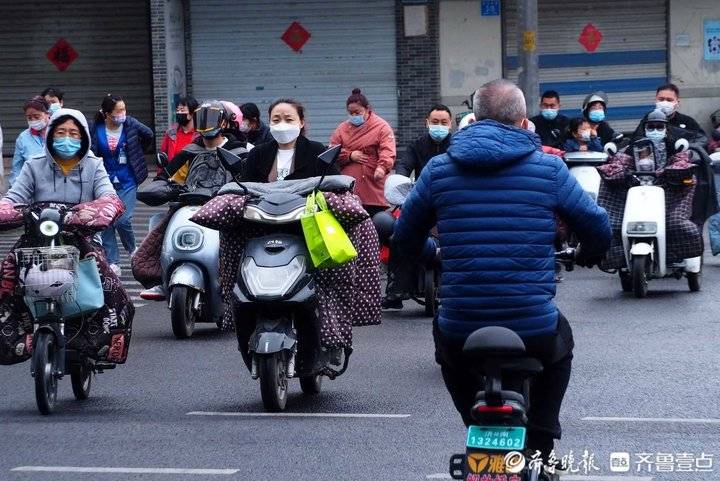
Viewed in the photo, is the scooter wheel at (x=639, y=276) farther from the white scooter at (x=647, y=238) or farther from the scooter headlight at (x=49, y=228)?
the scooter headlight at (x=49, y=228)

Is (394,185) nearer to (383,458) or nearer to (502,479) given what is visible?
(383,458)

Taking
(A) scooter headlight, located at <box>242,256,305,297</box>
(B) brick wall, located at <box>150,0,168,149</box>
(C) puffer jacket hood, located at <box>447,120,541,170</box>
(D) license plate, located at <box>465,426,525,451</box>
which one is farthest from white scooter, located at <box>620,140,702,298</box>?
(B) brick wall, located at <box>150,0,168,149</box>

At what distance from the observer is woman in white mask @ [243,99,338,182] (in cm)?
1037

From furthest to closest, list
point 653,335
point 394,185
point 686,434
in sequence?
point 653,335 < point 394,185 < point 686,434

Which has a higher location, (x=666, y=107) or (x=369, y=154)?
(x=666, y=107)

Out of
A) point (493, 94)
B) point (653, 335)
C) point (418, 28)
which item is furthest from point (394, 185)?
point (418, 28)

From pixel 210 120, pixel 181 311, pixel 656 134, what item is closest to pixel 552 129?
pixel 656 134

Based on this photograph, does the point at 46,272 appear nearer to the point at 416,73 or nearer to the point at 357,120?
the point at 357,120

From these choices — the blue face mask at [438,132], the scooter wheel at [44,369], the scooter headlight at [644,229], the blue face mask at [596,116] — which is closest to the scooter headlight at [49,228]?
the scooter wheel at [44,369]

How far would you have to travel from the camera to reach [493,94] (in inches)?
244

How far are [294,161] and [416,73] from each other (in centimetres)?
1867

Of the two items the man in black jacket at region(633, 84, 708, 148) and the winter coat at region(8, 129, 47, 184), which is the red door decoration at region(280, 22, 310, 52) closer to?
the winter coat at region(8, 129, 47, 184)

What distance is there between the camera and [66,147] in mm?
9867

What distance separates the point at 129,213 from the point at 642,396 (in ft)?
29.4
